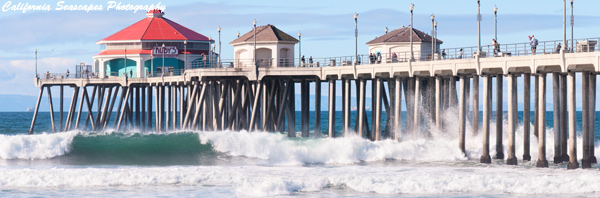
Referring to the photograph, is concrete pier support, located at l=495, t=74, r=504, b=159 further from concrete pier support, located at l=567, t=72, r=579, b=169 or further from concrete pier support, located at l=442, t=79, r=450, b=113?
concrete pier support, located at l=442, t=79, r=450, b=113

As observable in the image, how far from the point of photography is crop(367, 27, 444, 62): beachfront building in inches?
2243

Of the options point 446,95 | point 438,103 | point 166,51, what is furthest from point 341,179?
point 166,51

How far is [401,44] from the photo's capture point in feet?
188

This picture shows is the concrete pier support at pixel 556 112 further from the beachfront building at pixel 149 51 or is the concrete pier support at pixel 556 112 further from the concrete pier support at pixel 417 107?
the beachfront building at pixel 149 51

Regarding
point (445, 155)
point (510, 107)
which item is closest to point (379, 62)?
point (445, 155)

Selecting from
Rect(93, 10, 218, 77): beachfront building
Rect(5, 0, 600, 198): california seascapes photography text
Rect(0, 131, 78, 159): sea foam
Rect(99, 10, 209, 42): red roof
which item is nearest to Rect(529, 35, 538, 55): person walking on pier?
Rect(5, 0, 600, 198): california seascapes photography text

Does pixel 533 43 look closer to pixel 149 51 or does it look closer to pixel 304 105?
pixel 304 105

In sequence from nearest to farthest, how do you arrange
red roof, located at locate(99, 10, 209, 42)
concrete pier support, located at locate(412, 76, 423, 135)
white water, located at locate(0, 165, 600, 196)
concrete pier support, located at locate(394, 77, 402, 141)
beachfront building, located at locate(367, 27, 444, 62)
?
white water, located at locate(0, 165, 600, 196)
concrete pier support, located at locate(412, 76, 423, 135)
concrete pier support, located at locate(394, 77, 402, 141)
beachfront building, located at locate(367, 27, 444, 62)
red roof, located at locate(99, 10, 209, 42)

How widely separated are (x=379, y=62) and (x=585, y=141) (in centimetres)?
1644

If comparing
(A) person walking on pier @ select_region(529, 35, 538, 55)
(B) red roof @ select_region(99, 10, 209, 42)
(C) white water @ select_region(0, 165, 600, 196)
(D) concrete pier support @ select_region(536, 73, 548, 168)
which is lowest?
(C) white water @ select_region(0, 165, 600, 196)

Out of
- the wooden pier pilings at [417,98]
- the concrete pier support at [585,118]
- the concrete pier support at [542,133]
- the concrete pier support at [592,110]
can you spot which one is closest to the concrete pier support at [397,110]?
the wooden pier pilings at [417,98]

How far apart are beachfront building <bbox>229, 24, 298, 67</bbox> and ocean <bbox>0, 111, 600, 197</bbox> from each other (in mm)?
6039

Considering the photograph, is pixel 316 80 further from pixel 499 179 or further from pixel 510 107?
pixel 499 179

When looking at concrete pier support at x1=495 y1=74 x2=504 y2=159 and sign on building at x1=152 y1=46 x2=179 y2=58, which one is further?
sign on building at x1=152 y1=46 x2=179 y2=58
